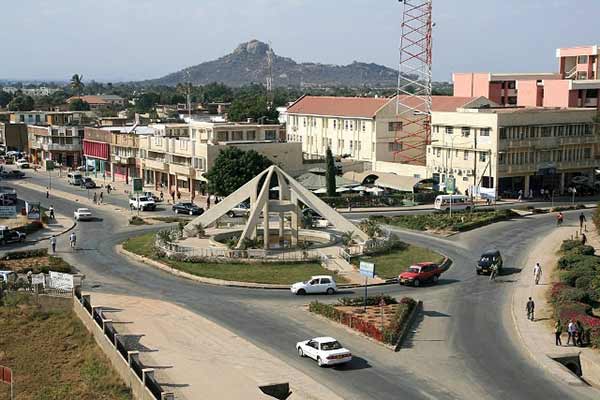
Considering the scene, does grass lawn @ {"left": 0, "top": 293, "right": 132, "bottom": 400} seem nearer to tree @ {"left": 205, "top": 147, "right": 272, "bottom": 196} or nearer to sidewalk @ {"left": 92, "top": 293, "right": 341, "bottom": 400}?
sidewalk @ {"left": 92, "top": 293, "right": 341, "bottom": 400}

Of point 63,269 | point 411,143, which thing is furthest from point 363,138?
point 63,269

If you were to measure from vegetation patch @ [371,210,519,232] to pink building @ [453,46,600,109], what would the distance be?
100 ft

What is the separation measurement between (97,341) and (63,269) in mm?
12756

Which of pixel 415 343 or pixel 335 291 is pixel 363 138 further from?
pixel 415 343

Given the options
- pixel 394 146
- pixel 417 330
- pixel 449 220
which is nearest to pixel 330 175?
pixel 449 220

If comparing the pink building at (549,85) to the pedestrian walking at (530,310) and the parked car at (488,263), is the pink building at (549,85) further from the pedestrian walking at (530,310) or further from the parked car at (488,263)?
the pedestrian walking at (530,310)

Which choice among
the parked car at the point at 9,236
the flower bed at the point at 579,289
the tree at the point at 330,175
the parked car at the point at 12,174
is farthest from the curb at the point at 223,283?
the parked car at the point at 12,174

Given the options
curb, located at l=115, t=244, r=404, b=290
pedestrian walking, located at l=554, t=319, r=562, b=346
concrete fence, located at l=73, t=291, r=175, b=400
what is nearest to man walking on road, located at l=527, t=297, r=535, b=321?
pedestrian walking, located at l=554, t=319, r=562, b=346

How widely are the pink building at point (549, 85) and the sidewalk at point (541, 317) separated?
41746 mm

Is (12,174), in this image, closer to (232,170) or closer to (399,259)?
(232,170)

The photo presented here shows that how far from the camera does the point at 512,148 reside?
85.8 metres

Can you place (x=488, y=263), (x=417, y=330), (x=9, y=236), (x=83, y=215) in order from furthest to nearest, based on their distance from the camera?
(x=83, y=215)
(x=9, y=236)
(x=488, y=263)
(x=417, y=330)

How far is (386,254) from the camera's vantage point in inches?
2301

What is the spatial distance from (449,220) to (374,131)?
33800mm
